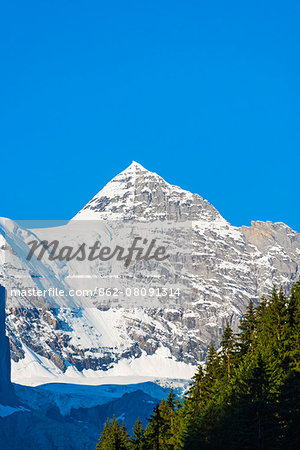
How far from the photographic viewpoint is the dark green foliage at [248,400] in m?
55.2

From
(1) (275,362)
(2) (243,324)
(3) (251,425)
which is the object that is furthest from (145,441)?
(3) (251,425)

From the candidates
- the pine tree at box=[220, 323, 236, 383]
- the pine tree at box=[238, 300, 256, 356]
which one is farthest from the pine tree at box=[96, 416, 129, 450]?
the pine tree at box=[238, 300, 256, 356]

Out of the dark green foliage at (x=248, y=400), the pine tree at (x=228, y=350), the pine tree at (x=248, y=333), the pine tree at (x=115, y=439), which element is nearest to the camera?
the dark green foliage at (x=248, y=400)

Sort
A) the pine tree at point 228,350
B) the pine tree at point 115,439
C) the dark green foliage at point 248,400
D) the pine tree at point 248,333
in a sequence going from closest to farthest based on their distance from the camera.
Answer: the dark green foliage at point 248,400 → the pine tree at point 228,350 → the pine tree at point 115,439 → the pine tree at point 248,333

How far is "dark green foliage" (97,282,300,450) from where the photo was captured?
5525 cm

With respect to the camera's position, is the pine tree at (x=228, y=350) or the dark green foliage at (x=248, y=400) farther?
the pine tree at (x=228, y=350)

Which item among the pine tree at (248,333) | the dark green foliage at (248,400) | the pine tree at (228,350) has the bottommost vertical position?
the dark green foliage at (248,400)

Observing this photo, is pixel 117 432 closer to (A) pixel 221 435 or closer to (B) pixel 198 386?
(B) pixel 198 386

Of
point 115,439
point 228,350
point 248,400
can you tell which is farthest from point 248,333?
point 248,400

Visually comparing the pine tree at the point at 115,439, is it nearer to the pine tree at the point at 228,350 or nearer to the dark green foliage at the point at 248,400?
the dark green foliage at the point at 248,400

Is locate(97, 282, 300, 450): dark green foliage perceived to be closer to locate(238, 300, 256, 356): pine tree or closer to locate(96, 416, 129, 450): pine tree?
locate(238, 300, 256, 356): pine tree

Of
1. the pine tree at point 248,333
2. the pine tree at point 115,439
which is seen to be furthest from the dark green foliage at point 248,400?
the pine tree at point 115,439

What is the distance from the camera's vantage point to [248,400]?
56.1m

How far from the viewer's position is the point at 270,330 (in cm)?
7906
